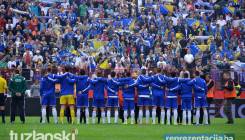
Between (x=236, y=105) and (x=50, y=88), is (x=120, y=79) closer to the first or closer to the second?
(x=50, y=88)

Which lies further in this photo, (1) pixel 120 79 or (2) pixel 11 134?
(1) pixel 120 79

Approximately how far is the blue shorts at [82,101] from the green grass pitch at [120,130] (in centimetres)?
143

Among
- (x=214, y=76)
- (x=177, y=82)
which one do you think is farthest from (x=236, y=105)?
(x=177, y=82)

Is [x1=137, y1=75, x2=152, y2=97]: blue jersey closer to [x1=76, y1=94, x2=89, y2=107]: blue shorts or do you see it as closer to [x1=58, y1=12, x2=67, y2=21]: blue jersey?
[x1=76, y1=94, x2=89, y2=107]: blue shorts

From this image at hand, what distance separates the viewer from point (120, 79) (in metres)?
37.6

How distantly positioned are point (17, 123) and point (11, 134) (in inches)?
279

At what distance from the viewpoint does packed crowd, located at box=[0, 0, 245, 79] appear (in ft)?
153

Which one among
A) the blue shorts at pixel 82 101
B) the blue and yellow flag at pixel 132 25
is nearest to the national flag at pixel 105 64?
the blue and yellow flag at pixel 132 25

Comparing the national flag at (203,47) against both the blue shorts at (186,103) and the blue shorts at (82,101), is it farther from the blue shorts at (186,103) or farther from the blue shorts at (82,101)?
the blue shorts at (82,101)

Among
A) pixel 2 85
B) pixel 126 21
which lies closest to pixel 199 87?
pixel 2 85

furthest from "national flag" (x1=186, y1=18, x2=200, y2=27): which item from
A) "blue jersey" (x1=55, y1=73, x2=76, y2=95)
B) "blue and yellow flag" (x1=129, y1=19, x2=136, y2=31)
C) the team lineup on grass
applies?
"blue jersey" (x1=55, y1=73, x2=76, y2=95)

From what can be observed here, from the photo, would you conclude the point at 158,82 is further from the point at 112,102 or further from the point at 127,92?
the point at 112,102

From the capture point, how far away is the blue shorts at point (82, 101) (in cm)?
3756

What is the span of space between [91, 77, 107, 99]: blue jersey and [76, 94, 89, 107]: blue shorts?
35 centimetres
